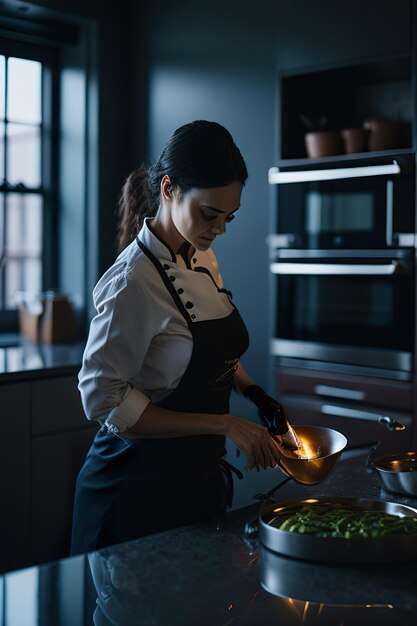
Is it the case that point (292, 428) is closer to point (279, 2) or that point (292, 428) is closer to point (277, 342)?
point (277, 342)

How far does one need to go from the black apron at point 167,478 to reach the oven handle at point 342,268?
1388mm

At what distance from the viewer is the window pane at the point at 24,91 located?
3.96 metres

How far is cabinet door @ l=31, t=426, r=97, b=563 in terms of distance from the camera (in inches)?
120

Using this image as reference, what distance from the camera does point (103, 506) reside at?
5.63 ft

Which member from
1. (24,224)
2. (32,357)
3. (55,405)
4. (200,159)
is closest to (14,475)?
(55,405)

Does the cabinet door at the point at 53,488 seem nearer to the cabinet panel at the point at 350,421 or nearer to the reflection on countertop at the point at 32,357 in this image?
the reflection on countertop at the point at 32,357

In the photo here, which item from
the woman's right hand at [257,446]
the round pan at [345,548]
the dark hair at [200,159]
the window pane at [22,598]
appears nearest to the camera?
the window pane at [22,598]

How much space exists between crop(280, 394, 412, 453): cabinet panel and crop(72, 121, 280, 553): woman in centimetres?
125

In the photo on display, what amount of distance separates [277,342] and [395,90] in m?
1.17

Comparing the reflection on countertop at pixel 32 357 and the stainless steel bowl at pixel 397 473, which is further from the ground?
the reflection on countertop at pixel 32 357

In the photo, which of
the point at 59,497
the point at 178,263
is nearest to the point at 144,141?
the point at 59,497

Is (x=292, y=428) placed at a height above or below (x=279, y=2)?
below

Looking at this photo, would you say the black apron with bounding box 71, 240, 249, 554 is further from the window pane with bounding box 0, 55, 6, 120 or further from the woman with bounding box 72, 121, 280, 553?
the window pane with bounding box 0, 55, 6, 120

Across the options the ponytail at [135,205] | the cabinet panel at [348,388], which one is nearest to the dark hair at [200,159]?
the ponytail at [135,205]
